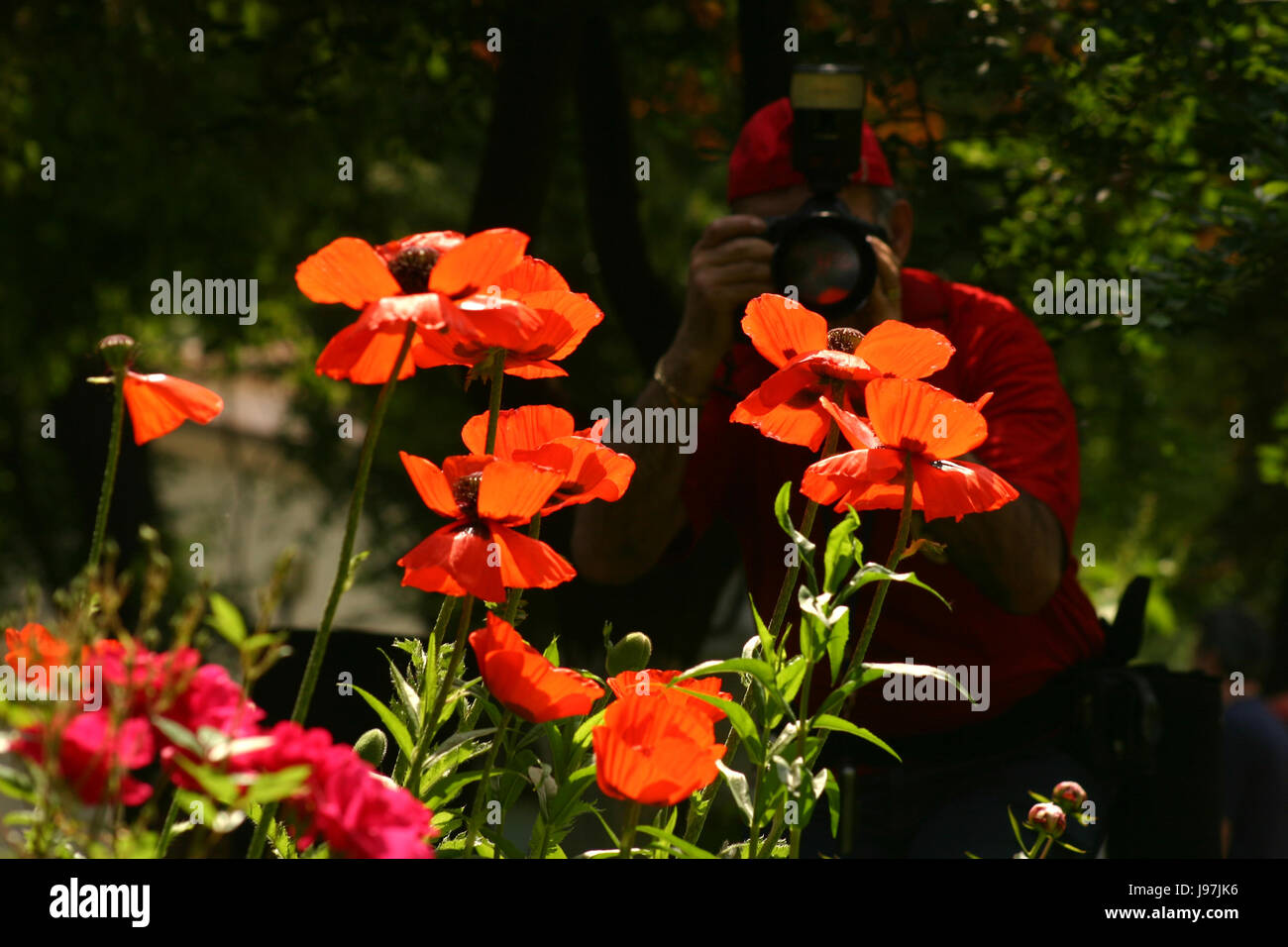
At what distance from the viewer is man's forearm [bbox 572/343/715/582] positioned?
1.91 m

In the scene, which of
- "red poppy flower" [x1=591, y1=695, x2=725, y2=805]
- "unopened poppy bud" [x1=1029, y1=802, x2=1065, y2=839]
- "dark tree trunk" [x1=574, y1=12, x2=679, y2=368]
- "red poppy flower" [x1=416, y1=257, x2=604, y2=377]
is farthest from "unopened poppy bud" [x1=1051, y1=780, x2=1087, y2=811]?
"dark tree trunk" [x1=574, y1=12, x2=679, y2=368]

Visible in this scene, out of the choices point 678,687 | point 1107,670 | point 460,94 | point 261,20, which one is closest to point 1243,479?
point 261,20

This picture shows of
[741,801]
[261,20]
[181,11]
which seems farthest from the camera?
[261,20]

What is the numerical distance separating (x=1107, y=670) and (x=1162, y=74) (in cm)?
108

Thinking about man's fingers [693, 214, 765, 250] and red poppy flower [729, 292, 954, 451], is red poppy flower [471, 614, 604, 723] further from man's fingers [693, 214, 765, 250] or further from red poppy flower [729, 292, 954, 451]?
man's fingers [693, 214, 765, 250]

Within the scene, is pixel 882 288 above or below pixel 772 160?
below

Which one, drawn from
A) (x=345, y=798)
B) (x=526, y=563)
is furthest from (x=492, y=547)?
(x=345, y=798)

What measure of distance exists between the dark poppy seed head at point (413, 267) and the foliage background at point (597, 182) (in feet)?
1.02

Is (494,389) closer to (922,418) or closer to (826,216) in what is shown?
(922,418)

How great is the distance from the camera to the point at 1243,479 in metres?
10.3

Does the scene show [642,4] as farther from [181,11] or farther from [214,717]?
[214,717]

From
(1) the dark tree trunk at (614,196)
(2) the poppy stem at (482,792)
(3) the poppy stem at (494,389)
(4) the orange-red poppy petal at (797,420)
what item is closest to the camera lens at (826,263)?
(4) the orange-red poppy petal at (797,420)

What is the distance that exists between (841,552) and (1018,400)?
1279 mm

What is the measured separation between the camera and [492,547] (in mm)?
756
